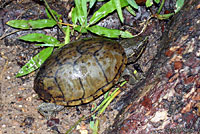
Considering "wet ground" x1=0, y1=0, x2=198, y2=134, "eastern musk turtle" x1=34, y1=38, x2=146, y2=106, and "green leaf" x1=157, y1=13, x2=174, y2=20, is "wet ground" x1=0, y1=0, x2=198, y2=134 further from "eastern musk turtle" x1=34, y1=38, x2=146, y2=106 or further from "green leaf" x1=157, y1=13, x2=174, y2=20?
"eastern musk turtle" x1=34, y1=38, x2=146, y2=106

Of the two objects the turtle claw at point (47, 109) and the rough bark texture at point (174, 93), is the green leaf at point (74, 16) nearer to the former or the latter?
the turtle claw at point (47, 109)

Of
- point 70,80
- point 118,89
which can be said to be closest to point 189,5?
point 118,89

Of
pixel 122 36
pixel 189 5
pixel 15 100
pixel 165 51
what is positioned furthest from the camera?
pixel 122 36

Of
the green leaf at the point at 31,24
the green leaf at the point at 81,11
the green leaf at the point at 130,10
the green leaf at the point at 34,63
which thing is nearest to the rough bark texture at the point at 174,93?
the green leaf at the point at 130,10

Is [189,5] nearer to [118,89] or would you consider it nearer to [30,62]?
[118,89]

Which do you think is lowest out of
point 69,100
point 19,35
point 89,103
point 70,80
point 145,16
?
point 89,103

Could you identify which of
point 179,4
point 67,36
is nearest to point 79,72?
point 67,36
